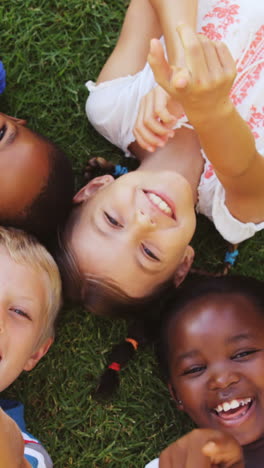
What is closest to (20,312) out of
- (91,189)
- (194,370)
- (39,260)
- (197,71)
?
(39,260)

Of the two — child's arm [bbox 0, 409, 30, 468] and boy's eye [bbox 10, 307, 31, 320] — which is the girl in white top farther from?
child's arm [bbox 0, 409, 30, 468]

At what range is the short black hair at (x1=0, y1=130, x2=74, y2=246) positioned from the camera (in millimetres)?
1662

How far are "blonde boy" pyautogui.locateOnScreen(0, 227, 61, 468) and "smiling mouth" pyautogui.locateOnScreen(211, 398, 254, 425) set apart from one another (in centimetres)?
57

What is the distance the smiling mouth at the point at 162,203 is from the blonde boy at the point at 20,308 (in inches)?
14.2

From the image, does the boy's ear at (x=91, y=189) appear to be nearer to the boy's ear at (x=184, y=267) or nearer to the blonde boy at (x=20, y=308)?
the blonde boy at (x=20, y=308)

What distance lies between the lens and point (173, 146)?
1.84 metres

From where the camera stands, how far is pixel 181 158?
1.83m

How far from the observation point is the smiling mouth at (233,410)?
1.74 metres

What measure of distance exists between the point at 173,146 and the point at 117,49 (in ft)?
1.38

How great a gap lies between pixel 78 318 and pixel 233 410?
63 cm

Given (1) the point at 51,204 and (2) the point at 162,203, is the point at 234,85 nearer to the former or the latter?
(2) the point at 162,203

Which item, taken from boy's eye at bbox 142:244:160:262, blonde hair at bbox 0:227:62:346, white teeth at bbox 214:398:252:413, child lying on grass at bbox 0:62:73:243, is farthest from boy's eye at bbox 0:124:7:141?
white teeth at bbox 214:398:252:413

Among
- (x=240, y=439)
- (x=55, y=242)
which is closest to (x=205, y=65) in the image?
(x=55, y=242)

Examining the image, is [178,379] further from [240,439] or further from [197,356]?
[240,439]
